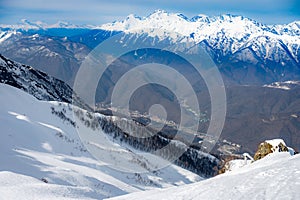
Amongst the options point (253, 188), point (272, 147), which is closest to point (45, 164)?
point (272, 147)

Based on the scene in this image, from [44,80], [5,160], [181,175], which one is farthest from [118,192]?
[44,80]

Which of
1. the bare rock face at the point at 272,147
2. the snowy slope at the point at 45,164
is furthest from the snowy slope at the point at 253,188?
the bare rock face at the point at 272,147

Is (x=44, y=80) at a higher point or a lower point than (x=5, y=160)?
lower

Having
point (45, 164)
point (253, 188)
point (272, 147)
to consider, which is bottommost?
point (45, 164)

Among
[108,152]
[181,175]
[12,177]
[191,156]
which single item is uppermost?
[12,177]

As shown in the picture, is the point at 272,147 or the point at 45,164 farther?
the point at 272,147

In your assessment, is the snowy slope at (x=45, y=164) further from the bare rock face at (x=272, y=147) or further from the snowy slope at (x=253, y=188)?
the bare rock face at (x=272, y=147)

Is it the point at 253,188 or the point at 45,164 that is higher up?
the point at 253,188

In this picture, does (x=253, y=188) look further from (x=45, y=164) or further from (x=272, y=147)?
(x=272, y=147)

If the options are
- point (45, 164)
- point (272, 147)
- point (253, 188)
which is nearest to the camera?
point (253, 188)

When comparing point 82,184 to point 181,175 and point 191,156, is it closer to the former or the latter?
point 181,175
